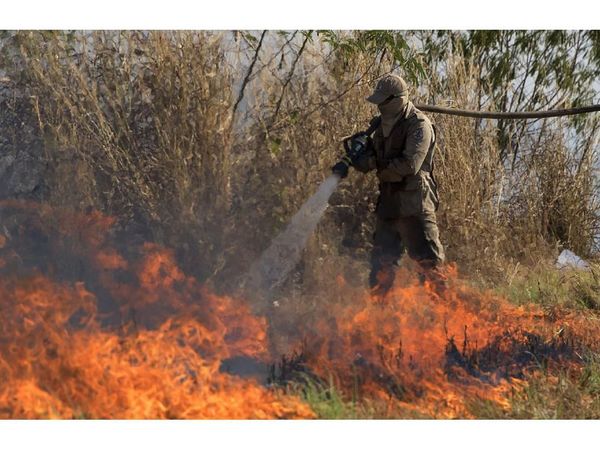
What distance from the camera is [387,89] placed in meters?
4.98

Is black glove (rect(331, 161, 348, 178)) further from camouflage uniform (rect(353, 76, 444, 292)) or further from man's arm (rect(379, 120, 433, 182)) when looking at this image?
man's arm (rect(379, 120, 433, 182))

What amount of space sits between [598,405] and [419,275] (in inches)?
45.8

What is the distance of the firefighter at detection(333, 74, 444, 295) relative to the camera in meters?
5.02

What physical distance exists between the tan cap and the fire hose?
18 cm

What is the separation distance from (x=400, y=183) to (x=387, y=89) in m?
0.54

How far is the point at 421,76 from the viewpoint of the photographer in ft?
17.4

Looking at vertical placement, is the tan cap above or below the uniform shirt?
above

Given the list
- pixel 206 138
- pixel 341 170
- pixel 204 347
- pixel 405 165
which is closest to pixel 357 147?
pixel 341 170

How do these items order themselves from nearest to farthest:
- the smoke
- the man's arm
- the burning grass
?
the burning grass < the smoke < the man's arm

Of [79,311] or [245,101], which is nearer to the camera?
[79,311]

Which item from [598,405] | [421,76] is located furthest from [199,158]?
A: [598,405]

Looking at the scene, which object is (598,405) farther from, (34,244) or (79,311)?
(34,244)

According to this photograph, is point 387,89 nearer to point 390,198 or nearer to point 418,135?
point 418,135

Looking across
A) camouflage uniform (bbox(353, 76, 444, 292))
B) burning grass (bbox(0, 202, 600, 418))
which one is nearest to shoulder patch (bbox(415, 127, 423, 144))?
camouflage uniform (bbox(353, 76, 444, 292))
